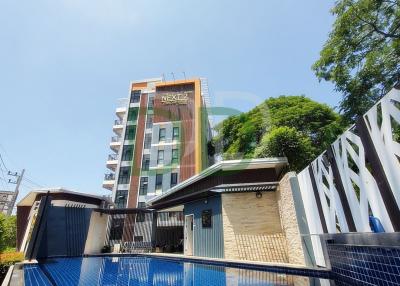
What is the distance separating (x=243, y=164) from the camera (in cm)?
1020

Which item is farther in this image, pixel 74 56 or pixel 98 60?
pixel 98 60

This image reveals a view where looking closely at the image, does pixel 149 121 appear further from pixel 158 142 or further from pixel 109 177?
pixel 109 177

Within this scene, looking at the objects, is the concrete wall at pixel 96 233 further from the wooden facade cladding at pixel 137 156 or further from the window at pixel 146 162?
the window at pixel 146 162

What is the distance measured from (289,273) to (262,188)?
3820mm

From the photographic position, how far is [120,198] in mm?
25109

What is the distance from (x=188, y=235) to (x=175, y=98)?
724 inches

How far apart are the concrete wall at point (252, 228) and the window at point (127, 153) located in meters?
19.1

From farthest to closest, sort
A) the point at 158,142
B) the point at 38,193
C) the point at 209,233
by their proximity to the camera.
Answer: the point at 158,142
the point at 38,193
the point at 209,233

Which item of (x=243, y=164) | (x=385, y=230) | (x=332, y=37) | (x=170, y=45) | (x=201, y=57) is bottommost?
(x=385, y=230)

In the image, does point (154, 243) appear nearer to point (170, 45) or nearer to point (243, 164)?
point (243, 164)

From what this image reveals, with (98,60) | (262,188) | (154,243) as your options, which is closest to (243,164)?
(262,188)

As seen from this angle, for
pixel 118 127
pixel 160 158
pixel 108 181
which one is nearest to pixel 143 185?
pixel 160 158

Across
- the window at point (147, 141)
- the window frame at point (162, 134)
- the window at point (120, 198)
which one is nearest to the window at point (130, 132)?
the window at point (147, 141)

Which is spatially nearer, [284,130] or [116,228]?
[284,130]
